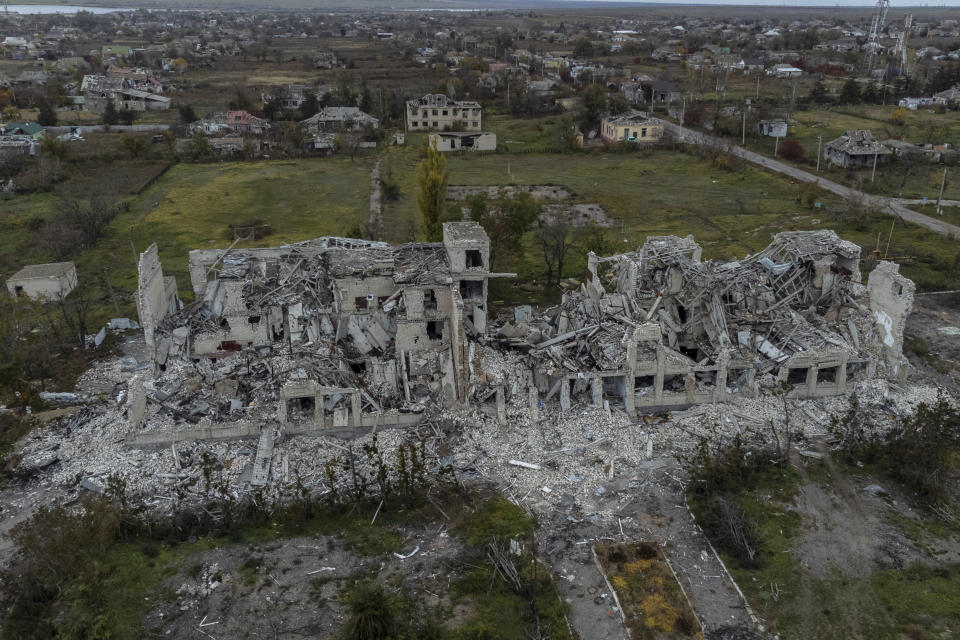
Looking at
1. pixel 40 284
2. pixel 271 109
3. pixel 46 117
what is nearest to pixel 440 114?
pixel 271 109

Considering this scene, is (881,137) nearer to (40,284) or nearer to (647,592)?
(647,592)

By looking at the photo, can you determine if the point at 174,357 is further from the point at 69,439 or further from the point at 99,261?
the point at 99,261

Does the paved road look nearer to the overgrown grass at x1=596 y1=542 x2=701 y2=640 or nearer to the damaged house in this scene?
the damaged house

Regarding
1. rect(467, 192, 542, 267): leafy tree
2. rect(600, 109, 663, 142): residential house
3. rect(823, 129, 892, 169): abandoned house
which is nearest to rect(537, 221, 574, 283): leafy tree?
rect(467, 192, 542, 267): leafy tree

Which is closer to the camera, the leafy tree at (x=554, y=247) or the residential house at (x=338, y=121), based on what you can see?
the leafy tree at (x=554, y=247)

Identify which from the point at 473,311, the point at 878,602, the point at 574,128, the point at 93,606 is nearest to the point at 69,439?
the point at 93,606

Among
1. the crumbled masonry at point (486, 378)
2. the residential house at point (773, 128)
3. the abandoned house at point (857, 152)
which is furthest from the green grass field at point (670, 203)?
the residential house at point (773, 128)

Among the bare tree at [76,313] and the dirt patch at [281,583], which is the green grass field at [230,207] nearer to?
the bare tree at [76,313]
